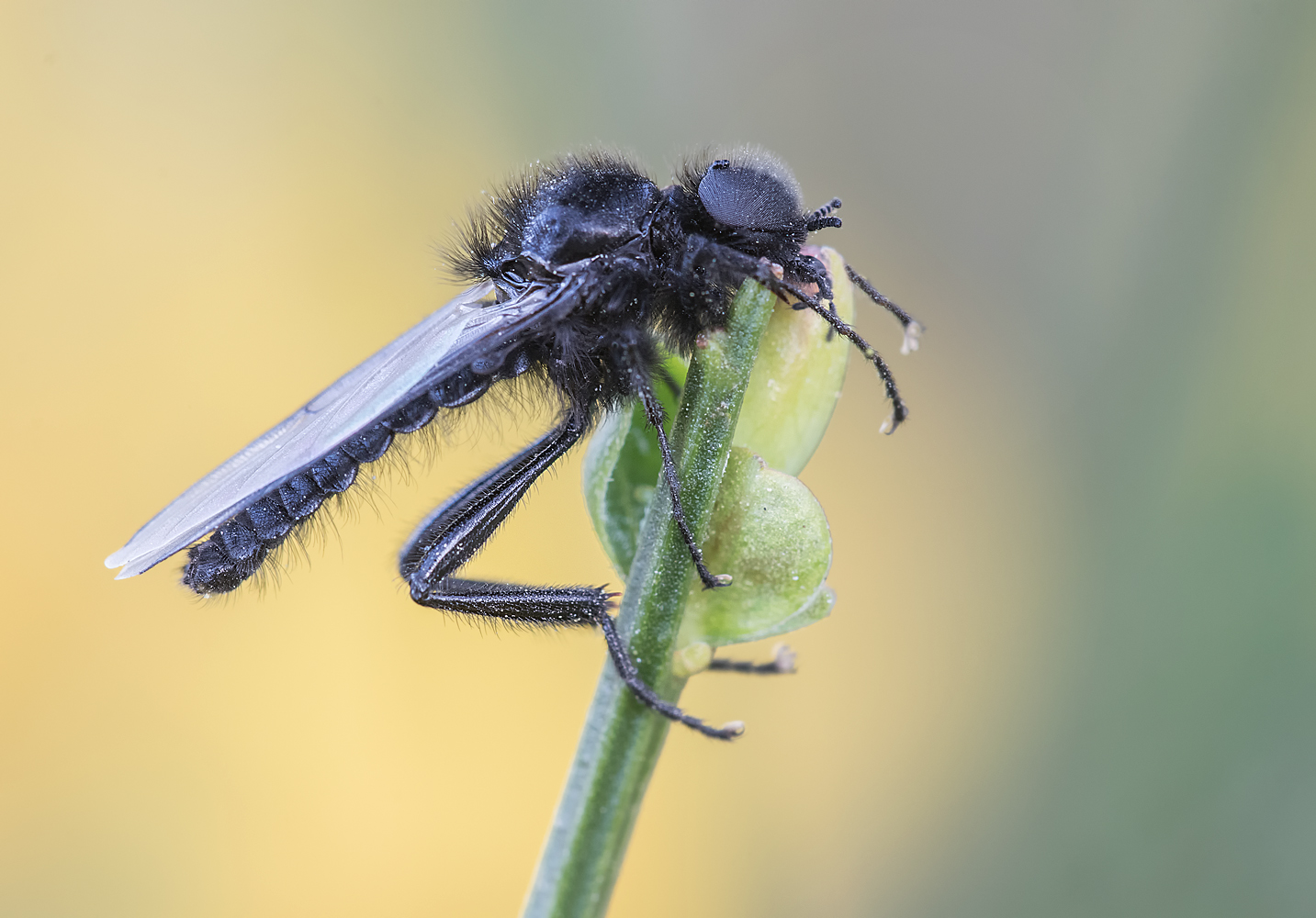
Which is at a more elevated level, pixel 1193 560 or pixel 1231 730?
pixel 1193 560

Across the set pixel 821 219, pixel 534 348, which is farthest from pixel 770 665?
pixel 821 219

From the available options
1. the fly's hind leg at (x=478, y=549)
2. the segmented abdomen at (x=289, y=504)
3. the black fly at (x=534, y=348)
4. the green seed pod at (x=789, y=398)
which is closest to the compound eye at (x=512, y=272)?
the black fly at (x=534, y=348)

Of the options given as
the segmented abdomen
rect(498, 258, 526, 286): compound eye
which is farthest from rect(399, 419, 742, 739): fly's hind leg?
rect(498, 258, 526, 286): compound eye

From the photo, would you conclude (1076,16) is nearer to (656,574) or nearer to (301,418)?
(301,418)

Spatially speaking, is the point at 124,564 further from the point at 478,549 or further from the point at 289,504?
the point at 478,549

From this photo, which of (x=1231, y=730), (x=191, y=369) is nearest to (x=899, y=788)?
(x=1231, y=730)
